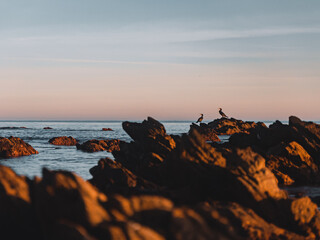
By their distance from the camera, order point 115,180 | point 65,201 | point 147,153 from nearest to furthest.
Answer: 1. point 65,201
2. point 115,180
3. point 147,153

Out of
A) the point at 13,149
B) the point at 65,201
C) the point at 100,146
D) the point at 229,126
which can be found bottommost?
the point at 100,146

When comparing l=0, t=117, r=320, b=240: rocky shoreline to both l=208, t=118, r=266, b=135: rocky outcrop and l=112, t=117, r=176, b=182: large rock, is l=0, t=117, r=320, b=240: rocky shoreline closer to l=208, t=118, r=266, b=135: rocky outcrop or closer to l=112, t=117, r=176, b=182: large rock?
l=112, t=117, r=176, b=182: large rock

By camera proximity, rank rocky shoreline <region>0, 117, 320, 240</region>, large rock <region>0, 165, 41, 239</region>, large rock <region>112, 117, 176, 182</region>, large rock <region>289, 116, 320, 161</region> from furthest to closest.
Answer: large rock <region>289, 116, 320, 161</region>
large rock <region>112, 117, 176, 182</region>
large rock <region>0, 165, 41, 239</region>
rocky shoreline <region>0, 117, 320, 240</region>

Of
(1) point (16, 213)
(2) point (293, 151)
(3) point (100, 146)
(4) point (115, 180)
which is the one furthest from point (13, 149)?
(1) point (16, 213)

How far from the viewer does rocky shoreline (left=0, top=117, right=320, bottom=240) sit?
8.03 meters

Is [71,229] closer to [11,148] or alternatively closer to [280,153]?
[280,153]

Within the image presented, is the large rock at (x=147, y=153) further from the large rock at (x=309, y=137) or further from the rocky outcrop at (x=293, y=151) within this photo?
the large rock at (x=309, y=137)

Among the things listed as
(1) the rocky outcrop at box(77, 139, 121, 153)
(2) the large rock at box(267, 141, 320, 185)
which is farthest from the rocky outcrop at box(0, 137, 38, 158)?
(2) the large rock at box(267, 141, 320, 185)

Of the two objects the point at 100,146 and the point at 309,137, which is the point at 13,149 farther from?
the point at 309,137

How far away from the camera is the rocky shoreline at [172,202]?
8.03m

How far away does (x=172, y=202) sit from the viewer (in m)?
15.1

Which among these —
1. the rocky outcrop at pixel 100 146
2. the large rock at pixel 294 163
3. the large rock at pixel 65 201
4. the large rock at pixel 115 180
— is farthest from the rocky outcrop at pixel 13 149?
the large rock at pixel 65 201

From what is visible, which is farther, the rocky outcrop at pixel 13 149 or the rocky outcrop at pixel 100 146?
the rocky outcrop at pixel 100 146

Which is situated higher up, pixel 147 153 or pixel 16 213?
pixel 16 213
